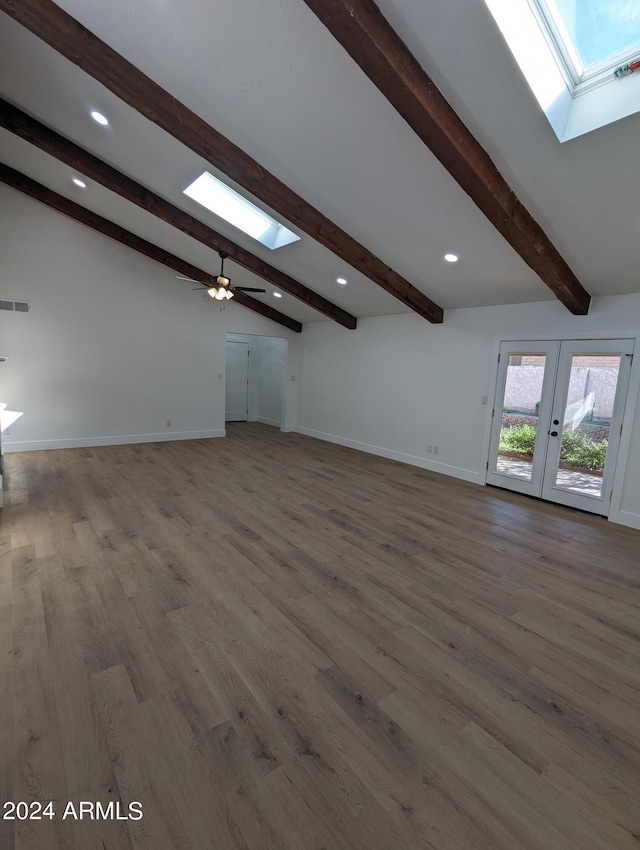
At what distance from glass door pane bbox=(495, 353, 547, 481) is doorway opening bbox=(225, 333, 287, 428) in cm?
536

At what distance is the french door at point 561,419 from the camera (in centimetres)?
430

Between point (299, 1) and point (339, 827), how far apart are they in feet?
12.3

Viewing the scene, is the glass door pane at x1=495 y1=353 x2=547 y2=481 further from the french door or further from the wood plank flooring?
the wood plank flooring

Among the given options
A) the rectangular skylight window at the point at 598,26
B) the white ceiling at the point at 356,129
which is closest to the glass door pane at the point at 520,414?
the white ceiling at the point at 356,129

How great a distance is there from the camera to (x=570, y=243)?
3516 mm

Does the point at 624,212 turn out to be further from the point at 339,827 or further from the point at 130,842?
the point at 130,842

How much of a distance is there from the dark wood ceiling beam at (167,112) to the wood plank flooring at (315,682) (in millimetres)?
3095

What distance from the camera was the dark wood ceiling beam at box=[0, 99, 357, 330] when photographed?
4.13 meters

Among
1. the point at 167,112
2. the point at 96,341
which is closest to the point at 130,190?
the point at 167,112

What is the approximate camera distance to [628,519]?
164 inches

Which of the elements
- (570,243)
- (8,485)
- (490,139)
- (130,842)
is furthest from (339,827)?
(8,485)

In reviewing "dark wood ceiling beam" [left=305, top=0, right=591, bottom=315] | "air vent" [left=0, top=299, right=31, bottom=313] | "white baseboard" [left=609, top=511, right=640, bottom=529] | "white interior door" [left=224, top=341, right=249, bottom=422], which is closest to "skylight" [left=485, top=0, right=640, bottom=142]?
"dark wood ceiling beam" [left=305, top=0, right=591, bottom=315]

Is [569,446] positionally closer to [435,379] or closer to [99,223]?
[435,379]

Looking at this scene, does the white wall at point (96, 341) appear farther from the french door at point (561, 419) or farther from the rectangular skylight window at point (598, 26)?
the rectangular skylight window at point (598, 26)
